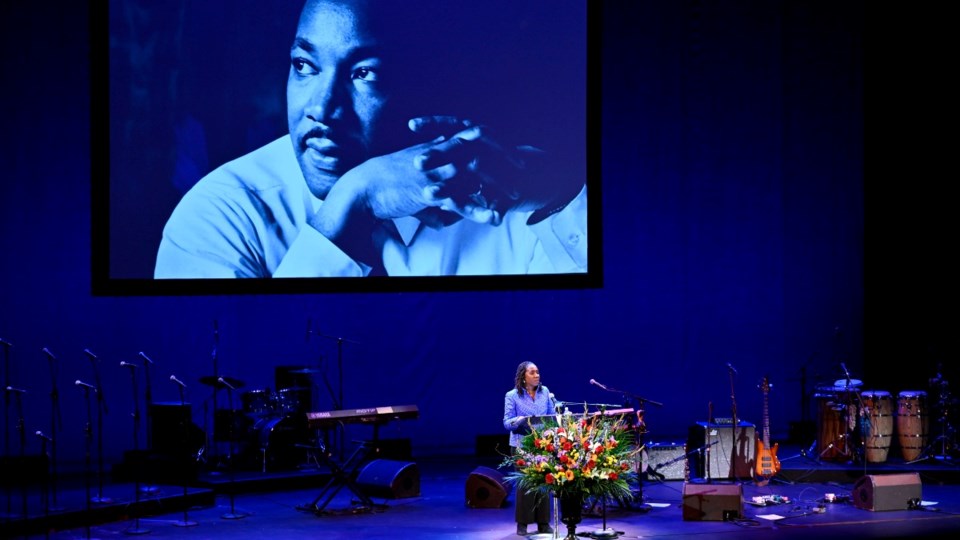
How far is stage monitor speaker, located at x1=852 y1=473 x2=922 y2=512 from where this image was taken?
9719mm

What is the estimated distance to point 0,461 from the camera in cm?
1044

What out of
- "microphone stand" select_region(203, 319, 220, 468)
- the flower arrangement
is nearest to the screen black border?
"microphone stand" select_region(203, 319, 220, 468)

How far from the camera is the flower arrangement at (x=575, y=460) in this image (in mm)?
7770

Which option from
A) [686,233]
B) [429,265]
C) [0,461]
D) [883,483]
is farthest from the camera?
[686,233]

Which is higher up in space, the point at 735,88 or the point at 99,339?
the point at 735,88

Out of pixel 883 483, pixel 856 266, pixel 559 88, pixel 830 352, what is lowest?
pixel 883 483

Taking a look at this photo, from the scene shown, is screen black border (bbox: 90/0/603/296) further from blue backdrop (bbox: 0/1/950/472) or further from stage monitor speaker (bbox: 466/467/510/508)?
stage monitor speaker (bbox: 466/467/510/508)

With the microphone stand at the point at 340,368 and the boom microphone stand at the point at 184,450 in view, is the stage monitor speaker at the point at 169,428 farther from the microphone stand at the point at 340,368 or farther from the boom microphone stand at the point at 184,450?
the microphone stand at the point at 340,368

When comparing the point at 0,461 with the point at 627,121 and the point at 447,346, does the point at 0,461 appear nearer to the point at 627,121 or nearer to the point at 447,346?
the point at 447,346

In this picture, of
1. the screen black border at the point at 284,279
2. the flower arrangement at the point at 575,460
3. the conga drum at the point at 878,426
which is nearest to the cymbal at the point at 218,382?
the screen black border at the point at 284,279

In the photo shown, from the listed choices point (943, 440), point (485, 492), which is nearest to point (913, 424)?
point (943, 440)

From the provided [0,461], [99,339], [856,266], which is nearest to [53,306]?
[99,339]

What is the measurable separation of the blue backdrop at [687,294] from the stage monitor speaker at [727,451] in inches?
70.6

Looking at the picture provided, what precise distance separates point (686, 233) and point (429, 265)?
2683 millimetres
